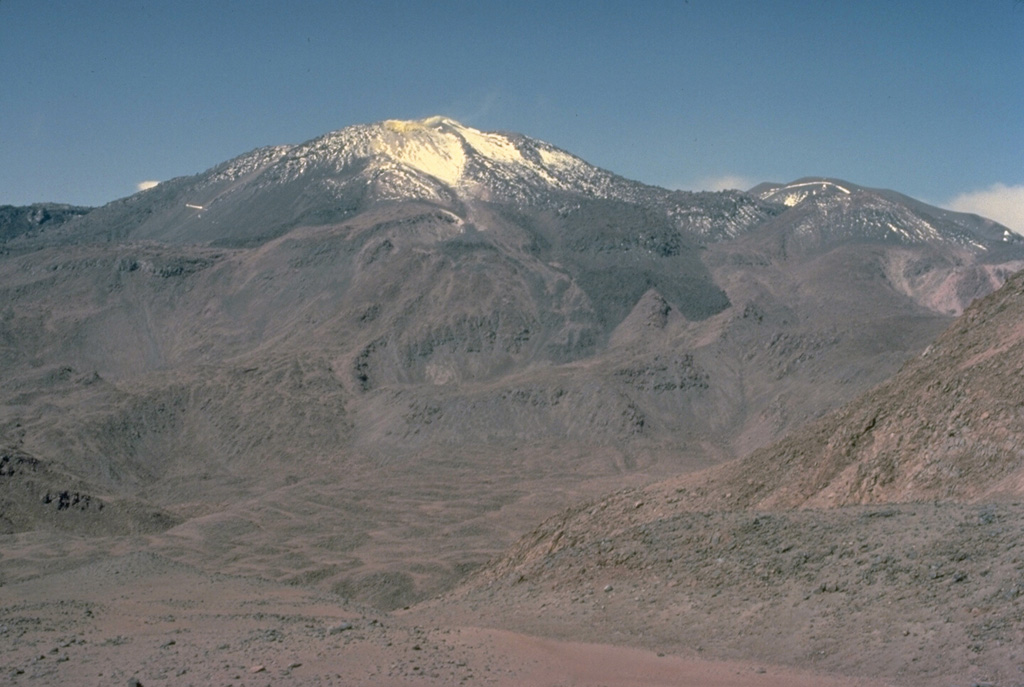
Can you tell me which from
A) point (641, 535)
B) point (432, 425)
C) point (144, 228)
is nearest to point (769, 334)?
point (432, 425)

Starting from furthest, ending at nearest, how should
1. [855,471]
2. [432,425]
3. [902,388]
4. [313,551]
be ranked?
[432,425] < [313,551] < [902,388] < [855,471]

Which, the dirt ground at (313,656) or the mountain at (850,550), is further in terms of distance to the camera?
the mountain at (850,550)

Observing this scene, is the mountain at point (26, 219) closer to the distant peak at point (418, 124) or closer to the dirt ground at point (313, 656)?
the distant peak at point (418, 124)

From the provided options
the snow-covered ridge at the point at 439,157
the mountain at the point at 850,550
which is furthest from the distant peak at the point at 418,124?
the mountain at the point at 850,550

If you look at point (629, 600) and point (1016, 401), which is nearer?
point (629, 600)

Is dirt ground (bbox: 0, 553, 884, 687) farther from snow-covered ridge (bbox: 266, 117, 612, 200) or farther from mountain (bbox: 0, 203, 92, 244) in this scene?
mountain (bbox: 0, 203, 92, 244)

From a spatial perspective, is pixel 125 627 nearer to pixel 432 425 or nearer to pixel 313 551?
pixel 313 551
